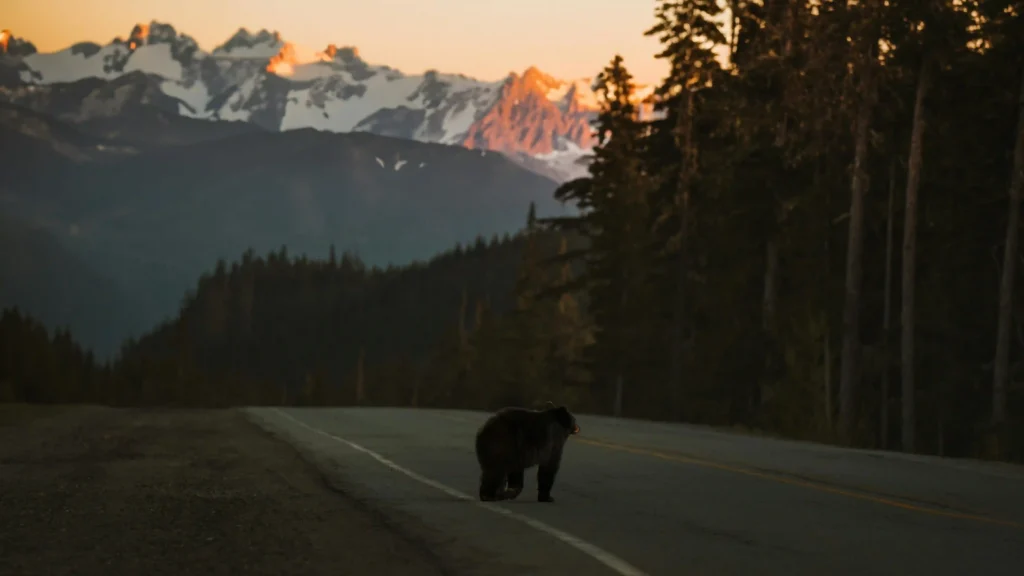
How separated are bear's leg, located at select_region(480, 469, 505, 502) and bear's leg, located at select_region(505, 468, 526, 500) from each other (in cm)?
8

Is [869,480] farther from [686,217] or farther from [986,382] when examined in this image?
[686,217]

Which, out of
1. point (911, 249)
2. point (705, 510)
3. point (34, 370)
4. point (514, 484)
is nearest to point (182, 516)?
point (514, 484)

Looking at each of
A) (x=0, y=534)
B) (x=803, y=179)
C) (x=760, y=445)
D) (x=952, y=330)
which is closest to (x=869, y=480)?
(x=760, y=445)

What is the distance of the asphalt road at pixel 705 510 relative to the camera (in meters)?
9.34

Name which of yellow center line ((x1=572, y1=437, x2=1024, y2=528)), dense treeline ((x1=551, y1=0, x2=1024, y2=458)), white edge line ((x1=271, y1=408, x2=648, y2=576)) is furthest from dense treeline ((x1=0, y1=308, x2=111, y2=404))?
white edge line ((x1=271, y1=408, x2=648, y2=576))

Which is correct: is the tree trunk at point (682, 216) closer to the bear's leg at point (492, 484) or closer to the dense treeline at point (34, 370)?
the dense treeline at point (34, 370)

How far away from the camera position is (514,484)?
13273 millimetres

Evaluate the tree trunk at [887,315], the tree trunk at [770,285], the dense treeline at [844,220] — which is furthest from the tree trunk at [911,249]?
the tree trunk at [770,285]

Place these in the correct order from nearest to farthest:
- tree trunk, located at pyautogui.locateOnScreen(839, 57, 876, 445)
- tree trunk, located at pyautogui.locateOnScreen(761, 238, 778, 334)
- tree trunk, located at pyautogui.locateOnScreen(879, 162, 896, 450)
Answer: tree trunk, located at pyautogui.locateOnScreen(839, 57, 876, 445)
tree trunk, located at pyautogui.locateOnScreen(879, 162, 896, 450)
tree trunk, located at pyautogui.locateOnScreen(761, 238, 778, 334)

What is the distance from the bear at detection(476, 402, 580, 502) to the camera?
41.5ft

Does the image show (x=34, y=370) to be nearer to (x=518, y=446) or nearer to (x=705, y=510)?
(x=518, y=446)

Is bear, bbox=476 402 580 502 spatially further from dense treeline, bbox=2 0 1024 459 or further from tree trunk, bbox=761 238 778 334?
tree trunk, bbox=761 238 778 334

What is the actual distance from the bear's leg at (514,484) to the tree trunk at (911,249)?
27776 millimetres

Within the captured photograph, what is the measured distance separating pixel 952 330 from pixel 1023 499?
34.0 meters
